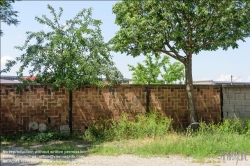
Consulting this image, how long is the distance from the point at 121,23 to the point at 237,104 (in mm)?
5901

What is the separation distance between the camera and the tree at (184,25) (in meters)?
10.0

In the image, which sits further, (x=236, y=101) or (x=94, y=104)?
(x=236, y=101)

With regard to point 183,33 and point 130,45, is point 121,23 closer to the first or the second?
point 130,45

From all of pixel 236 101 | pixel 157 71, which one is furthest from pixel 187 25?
pixel 157 71

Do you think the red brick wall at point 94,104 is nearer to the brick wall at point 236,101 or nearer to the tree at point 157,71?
the brick wall at point 236,101

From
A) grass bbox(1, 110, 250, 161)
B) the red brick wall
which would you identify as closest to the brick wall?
the red brick wall

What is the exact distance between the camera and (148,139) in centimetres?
961

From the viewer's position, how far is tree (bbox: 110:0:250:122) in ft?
32.9

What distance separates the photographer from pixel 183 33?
33.3 ft

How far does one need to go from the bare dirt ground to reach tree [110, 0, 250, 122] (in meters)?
4.25

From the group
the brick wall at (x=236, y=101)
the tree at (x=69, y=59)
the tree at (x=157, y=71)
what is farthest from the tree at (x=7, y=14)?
the tree at (x=157, y=71)

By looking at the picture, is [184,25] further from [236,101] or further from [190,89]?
[236,101]

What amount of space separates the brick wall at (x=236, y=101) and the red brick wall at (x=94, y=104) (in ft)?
1.06

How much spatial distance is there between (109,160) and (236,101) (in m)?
7.19
